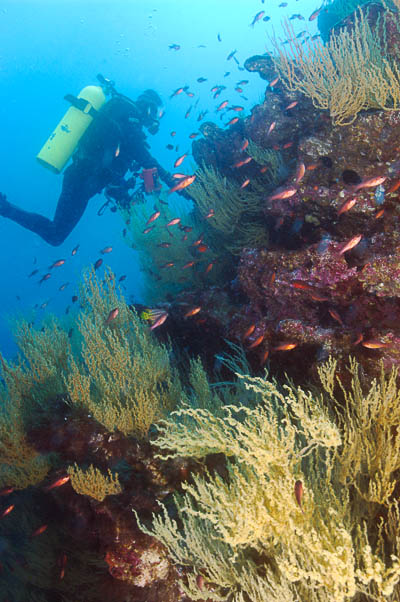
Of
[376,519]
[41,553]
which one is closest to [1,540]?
[41,553]

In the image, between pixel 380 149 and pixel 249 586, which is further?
pixel 380 149

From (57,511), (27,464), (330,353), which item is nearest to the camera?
(330,353)

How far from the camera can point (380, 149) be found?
4.58 metres

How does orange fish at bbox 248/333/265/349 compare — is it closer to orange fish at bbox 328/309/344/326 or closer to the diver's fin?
orange fish at bbox 328/309/344/326

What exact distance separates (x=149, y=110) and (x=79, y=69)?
10253 cm

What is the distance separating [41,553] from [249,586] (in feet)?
13.2

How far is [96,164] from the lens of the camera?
10.2 m

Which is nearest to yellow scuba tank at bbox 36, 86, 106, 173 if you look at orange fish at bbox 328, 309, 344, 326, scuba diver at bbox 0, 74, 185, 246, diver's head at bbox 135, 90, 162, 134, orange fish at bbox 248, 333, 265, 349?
→ scuba diver at bbox 0, 74, 185, 246

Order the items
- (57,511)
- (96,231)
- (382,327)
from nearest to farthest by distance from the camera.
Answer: (382,327), (57,511), (96,231)

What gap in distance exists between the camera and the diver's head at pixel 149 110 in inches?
421

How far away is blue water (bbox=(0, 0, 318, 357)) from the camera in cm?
6712

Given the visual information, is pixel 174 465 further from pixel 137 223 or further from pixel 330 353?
pixel 137 223

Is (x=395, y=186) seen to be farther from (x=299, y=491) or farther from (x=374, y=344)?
(x=299, y=491)

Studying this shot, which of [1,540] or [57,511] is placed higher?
[57,511]
